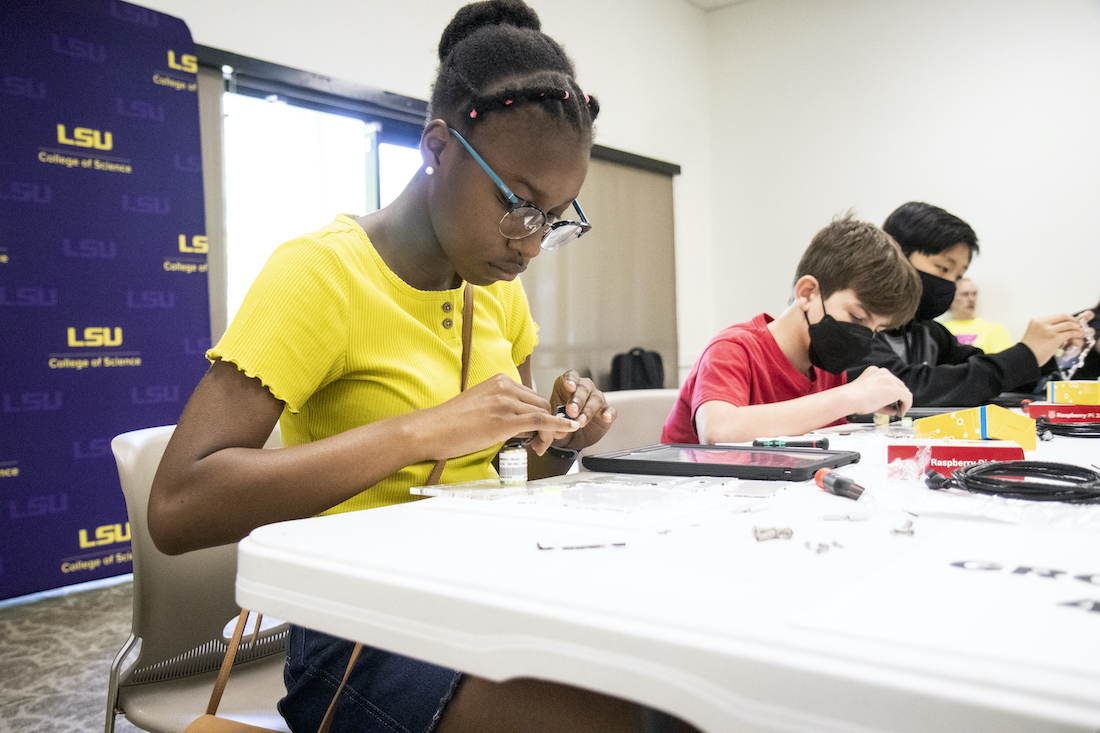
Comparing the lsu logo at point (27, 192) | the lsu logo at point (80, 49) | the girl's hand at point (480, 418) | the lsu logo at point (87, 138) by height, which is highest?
the lsu logo at point (80, 49)

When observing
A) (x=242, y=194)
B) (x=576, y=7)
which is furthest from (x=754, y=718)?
(x=576, y=7)

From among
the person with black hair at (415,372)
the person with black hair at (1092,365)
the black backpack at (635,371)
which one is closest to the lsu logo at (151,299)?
the person with black hair at (415,372)

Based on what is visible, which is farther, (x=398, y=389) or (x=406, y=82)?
(x=406, y=82)

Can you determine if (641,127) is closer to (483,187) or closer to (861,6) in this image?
(861,6)

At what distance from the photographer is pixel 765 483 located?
87cm

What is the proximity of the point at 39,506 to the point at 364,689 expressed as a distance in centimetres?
234

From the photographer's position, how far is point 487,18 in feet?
3.49

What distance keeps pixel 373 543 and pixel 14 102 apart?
8.52 ft

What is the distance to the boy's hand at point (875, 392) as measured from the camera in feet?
4.76

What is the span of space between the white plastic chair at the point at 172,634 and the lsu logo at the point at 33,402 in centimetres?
177

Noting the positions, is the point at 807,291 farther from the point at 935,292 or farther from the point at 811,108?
the point at 811,108

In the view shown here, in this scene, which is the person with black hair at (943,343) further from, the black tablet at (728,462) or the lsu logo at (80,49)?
the lsu logo at (80,49)

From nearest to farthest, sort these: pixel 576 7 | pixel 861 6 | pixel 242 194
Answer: pixel 242 194 → pixel 576 7 → pixel 861 6

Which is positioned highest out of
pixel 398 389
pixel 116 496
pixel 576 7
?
pixel 576 7
